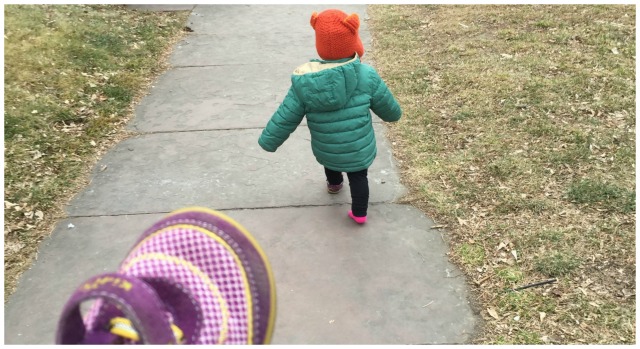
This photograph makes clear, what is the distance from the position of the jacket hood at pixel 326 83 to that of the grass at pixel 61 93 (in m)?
1.66

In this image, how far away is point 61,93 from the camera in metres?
4.95

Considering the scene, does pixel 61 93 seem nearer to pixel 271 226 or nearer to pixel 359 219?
pixel 271 226

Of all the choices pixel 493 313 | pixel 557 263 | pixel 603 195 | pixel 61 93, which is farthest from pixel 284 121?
pixel 61 93

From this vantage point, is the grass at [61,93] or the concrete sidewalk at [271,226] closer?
the concrete sidewalk at [271,226]

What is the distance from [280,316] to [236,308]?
3.89 ft

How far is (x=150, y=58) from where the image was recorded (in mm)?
5895

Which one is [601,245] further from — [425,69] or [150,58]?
[150,58]

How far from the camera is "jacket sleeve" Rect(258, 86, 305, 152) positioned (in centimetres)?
310

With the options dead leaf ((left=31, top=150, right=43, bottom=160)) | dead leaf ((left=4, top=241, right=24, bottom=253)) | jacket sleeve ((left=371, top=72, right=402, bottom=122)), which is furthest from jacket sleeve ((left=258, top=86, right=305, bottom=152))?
dead leaf ((left=31, top=150, right=43, bottom=160))

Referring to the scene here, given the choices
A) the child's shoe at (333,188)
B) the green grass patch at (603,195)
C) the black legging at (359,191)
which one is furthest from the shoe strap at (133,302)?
the green grass patch at (603,195)

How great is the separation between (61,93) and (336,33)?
298 centimetres

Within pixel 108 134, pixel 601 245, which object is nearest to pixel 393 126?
pixel 601 245

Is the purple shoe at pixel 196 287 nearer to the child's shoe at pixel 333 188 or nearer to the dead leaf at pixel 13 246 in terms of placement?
the dead leaf at pixel 13 246

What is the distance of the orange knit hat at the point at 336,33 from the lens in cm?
289
